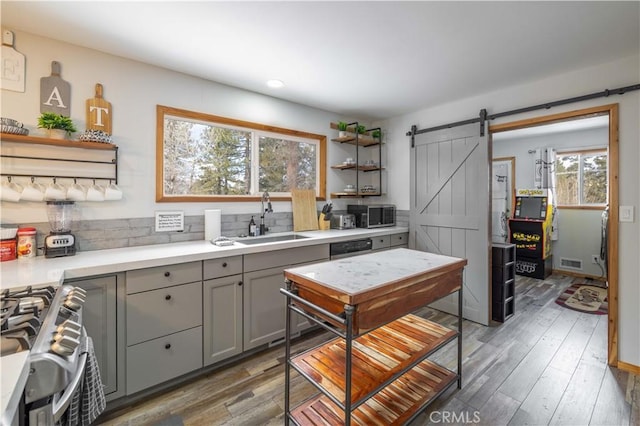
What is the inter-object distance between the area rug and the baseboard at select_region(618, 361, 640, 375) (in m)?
1.30

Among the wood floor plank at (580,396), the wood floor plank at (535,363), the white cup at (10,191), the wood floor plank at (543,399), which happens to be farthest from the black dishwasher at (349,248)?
the white cup at (10,191)

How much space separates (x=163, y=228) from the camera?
247cm

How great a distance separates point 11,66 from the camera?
1.90 meters

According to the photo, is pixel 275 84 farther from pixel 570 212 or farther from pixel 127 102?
pixel 570 212

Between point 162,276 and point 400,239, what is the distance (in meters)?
2.78

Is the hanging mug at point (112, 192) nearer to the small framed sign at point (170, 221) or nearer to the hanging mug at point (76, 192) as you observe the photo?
the hanging mug at point (76, 192)

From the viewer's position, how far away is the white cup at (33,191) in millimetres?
1878

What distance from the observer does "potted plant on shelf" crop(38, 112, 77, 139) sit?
191 centimetres

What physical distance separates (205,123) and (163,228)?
1076 mm

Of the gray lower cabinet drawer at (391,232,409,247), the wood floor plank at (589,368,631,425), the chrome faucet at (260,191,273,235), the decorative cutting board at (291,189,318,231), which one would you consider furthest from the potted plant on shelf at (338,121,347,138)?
the wood floor plank at (589,368,631,425)

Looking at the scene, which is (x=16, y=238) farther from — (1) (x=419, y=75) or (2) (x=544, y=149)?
(2) (x=544, y=149)

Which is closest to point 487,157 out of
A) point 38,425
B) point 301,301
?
point 301,301

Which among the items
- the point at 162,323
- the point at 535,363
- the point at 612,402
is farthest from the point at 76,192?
the point at 612,402

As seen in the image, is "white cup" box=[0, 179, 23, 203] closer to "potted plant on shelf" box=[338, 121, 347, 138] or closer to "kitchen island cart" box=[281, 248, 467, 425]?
"kitchen island cart" box=[281, 248, 467, 425]
